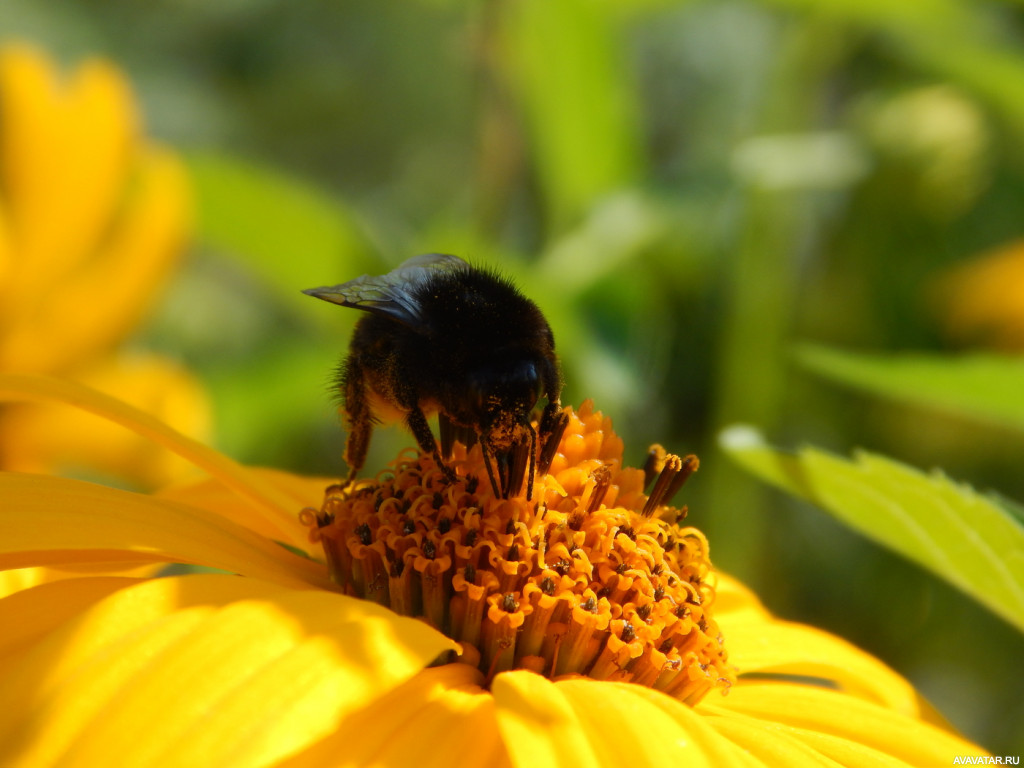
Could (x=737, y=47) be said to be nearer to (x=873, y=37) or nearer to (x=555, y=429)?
(x=873, y=37)

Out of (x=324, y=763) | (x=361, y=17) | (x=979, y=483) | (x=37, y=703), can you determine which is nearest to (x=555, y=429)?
(x=324, y=763)

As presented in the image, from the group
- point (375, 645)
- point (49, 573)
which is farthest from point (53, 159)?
point (375, 645)

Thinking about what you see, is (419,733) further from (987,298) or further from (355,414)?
(987,298)

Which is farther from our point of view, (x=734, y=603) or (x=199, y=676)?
(x=734, y=603)

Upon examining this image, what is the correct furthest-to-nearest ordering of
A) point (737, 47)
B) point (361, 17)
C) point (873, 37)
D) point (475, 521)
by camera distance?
point (361, 17), point (737, 47), point (873, 37), point (475, 521)

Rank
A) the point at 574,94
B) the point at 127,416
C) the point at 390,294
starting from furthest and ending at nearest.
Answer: the point at 574,94, the point at 390,294, the point at 127,416

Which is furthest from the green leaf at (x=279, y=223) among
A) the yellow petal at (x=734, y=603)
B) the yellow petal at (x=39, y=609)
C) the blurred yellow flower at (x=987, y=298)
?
the blurred yellow flower at (x=987, y=298)
